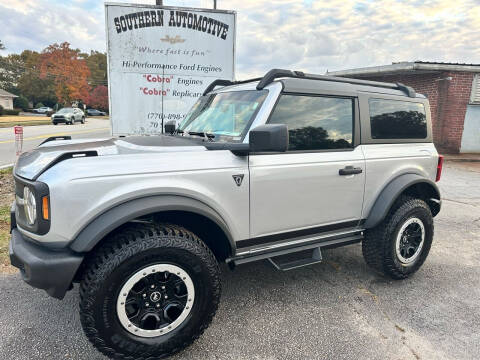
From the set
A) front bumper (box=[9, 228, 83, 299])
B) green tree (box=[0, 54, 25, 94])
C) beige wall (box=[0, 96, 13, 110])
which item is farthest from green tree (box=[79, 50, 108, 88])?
front bumper (box=[9, 228, 83, 299])

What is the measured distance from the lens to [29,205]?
2.18 metres

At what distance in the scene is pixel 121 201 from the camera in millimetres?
2193

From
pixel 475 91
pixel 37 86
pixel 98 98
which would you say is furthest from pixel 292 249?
pixel 37 86

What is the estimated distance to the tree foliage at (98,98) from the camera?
69562 mm

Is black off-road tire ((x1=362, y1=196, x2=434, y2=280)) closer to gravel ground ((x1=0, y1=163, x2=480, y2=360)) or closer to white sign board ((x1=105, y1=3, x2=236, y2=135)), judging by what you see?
gravel ground ((x1=0, y1=163, x2=480, y2=360))

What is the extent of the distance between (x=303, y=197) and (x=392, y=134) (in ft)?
4.43

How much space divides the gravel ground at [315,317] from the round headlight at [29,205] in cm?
98

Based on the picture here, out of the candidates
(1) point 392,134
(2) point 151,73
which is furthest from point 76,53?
(1) point 392,134

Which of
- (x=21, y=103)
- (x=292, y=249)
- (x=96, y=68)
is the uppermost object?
(x=96, y=68)

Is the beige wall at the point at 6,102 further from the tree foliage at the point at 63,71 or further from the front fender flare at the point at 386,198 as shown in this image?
the front fender flare at the point at 386,198

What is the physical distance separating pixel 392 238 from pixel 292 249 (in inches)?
44.7

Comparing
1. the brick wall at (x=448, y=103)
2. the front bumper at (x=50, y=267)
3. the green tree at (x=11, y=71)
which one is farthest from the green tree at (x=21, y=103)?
the front bumper at (x=50, y=267)

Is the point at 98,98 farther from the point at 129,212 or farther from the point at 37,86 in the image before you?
the point at 129,212

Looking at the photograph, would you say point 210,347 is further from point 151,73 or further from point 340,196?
point 151,73
